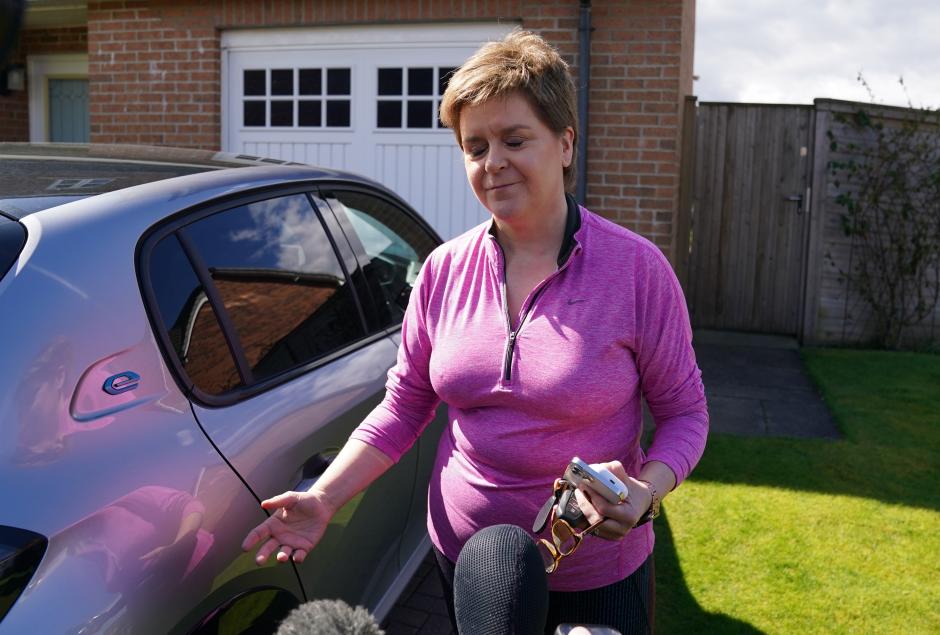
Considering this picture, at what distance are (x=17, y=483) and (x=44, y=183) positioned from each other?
0.84 metres

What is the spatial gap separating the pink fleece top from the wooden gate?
7.60m

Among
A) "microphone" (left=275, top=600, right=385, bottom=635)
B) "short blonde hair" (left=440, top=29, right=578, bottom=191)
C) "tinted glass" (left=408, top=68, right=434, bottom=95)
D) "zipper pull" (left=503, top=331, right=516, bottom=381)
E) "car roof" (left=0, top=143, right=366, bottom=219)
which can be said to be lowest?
"microphone" (left=275, top=600, right=385, bottom=635)

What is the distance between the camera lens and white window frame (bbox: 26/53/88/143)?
10.7 meters

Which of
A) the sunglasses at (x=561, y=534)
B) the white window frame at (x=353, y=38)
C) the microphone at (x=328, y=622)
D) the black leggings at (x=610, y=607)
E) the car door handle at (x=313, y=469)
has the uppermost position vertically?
the white window frame at (x=353, y=38)

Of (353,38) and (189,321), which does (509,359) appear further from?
(353,38)

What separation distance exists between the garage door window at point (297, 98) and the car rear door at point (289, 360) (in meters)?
5.61

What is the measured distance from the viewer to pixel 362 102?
327 inches

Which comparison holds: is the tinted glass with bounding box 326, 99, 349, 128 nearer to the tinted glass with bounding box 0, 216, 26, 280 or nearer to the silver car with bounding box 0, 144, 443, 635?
the silver car with bounding box 0, 144, 443, 635

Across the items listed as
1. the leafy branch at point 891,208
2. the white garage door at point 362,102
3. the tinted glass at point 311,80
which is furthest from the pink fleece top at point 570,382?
the leafy branch at point 891,208

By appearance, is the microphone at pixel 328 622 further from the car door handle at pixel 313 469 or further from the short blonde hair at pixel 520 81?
the short blonde hair at pixel 520 81

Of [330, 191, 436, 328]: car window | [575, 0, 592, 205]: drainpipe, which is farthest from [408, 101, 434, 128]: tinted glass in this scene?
[330, 191, 436, 328]: car window

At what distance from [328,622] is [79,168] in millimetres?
1551

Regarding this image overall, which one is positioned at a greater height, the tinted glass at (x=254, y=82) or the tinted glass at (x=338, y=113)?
the tinted glass at (x=254, y=82)

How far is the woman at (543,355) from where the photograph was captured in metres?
1.84
